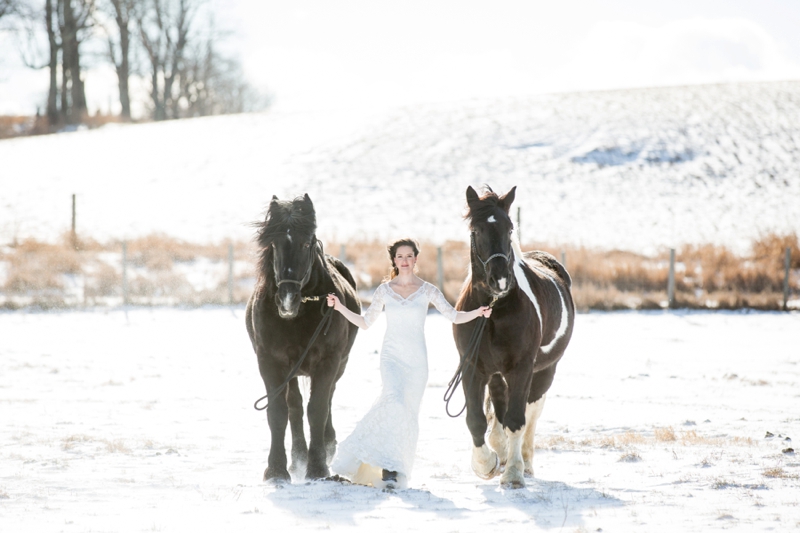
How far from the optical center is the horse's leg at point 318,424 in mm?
5500

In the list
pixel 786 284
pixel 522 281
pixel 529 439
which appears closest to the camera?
pixel 522 281

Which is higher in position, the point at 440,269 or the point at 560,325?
the point at 440,269

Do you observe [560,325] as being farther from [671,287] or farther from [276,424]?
[671,287]

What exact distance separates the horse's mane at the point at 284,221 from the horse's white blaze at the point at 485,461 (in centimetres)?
184

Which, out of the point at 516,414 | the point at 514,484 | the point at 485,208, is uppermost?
the point at 485,208

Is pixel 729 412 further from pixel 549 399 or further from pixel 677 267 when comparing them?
→ pixel 677 267

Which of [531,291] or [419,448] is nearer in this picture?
[531,291]

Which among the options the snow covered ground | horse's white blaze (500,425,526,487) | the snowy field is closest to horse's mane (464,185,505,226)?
horse's white blaze (500,425,526,487)

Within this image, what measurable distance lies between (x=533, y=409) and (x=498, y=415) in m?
0.31

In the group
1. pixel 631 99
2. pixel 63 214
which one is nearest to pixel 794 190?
pixel 631 99

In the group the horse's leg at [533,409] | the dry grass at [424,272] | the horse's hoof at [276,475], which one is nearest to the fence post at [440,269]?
the dry grass at [424,272]

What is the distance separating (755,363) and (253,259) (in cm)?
802

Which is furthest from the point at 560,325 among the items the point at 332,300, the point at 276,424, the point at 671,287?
the point at 671,287

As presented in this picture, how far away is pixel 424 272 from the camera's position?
19.6m
